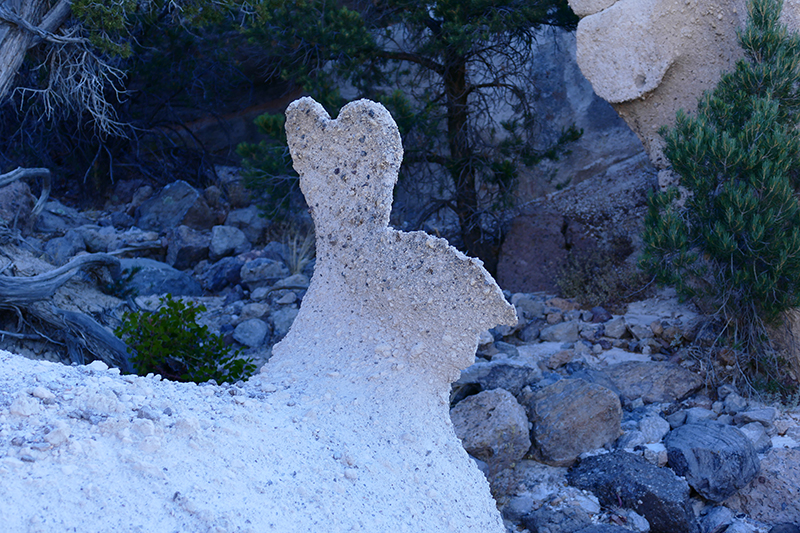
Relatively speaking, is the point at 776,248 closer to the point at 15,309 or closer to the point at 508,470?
the point at 508,470

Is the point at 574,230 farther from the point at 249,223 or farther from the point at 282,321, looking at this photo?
the point at 249,223

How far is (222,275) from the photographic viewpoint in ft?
23.9

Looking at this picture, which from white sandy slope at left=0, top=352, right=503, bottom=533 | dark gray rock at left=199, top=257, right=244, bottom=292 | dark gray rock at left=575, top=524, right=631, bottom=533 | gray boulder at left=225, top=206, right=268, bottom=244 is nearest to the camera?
white sandy slope at left=0, top=352, right=503, bottom=533

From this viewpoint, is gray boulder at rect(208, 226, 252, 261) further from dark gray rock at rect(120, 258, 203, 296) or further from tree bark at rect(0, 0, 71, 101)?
tree bark at rect(0, 0, 71, 101)

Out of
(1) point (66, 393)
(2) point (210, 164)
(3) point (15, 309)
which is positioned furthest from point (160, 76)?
(1) point (66, 393)

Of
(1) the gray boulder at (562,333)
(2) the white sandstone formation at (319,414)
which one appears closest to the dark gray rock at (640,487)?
(2) the white sandstone formation at (319,414)

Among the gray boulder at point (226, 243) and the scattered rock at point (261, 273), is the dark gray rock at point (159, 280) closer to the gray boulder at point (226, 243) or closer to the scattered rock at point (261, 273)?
the scattered rock at point (261, 273)

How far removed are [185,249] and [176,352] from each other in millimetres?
4094

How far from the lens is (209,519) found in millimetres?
1605

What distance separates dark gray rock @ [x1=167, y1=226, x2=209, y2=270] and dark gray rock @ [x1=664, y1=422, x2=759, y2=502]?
591 centimetres

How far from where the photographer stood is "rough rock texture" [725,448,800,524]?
3.62 m

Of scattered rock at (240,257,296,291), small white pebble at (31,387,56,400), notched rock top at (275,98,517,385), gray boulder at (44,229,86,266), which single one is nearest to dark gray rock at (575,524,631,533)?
notched rock top at (275,98,517,385)

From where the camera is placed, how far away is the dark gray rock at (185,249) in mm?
7961

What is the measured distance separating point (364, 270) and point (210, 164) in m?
8.62
